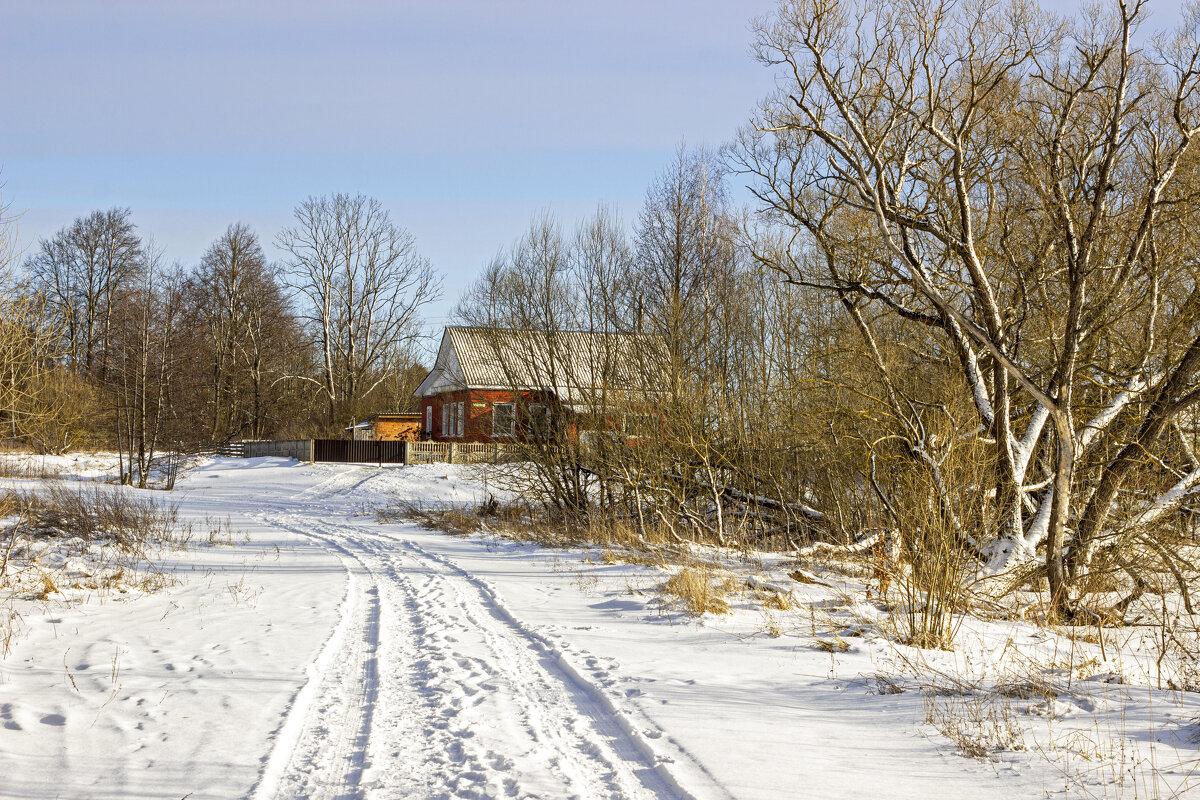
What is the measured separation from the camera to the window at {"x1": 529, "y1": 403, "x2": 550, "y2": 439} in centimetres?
1798

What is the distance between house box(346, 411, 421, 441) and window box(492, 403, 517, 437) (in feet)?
80.8

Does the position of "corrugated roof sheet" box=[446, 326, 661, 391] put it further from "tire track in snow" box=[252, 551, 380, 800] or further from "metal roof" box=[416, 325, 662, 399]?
"tire track in snow" box=[252, 551, 380, 800]

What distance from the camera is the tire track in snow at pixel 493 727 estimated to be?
13.1 feet

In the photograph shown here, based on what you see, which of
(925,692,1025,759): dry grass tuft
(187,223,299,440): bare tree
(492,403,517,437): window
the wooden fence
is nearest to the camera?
(925,692,1025,759): dry grass tuft

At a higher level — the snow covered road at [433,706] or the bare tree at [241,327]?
the bare tree at [241,327]

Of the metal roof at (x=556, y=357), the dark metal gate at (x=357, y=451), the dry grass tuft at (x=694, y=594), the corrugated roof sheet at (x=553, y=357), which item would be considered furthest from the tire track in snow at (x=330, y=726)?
the dark metal gate at (x=357, y=451)

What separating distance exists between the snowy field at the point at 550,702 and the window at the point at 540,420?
811cm

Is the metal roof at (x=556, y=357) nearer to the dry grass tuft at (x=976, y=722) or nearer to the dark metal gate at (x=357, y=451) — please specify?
the dry grass tuft at (x=976, y=722)

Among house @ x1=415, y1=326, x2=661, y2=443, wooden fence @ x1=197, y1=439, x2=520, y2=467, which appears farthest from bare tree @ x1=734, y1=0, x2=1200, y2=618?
wooden fence @ x1=197, y1=439, x2=520, y2=467

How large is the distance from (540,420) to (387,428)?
2638 cm

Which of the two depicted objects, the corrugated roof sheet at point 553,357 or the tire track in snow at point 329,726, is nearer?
the tire track in snow at point 329,726

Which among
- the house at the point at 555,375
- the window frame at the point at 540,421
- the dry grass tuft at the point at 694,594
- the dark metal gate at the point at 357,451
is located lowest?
the dry grass tuft at the point at 694,594

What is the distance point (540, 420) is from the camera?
18.2 m

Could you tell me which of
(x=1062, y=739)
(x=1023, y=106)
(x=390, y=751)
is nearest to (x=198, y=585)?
(x=390, y=751)
